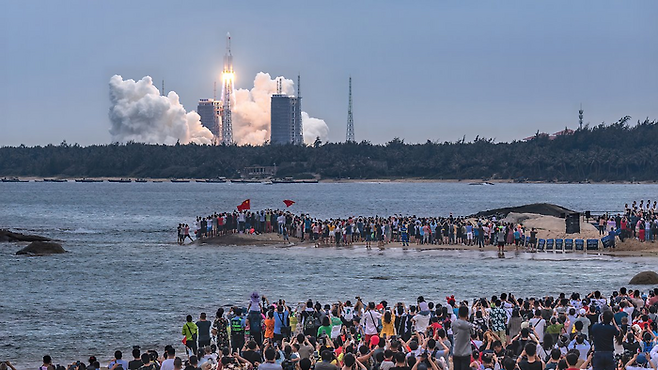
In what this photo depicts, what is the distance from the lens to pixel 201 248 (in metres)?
57.2

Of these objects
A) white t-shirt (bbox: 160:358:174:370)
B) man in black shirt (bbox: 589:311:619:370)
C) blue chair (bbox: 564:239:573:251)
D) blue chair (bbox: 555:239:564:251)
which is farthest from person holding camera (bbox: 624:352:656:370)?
blue chair (bbox: 555:239:564:251)

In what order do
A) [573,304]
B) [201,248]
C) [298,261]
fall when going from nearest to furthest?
[573,304]
[298,261]
[201,248]

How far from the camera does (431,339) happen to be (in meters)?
15.1

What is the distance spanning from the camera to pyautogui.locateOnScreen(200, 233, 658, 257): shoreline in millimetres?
47188

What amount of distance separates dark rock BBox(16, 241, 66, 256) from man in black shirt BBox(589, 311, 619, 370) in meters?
48.0

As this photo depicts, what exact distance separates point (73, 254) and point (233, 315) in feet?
127

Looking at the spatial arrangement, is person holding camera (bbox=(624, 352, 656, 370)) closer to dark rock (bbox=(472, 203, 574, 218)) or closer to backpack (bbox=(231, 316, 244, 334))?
backpack (bbox=(231, 316, 244, 334))

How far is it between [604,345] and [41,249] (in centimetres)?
4920

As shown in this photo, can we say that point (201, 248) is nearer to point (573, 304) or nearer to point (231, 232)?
point (231, 232)

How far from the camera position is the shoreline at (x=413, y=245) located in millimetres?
47188

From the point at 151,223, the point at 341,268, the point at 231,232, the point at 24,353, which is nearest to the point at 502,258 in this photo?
the point at 341,268

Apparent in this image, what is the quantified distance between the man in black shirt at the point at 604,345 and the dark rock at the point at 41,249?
48.0m

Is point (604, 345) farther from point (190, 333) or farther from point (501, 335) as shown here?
point (190, 333)

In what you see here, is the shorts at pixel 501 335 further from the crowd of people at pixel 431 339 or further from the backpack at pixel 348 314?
the backpack at pixel 348 314
